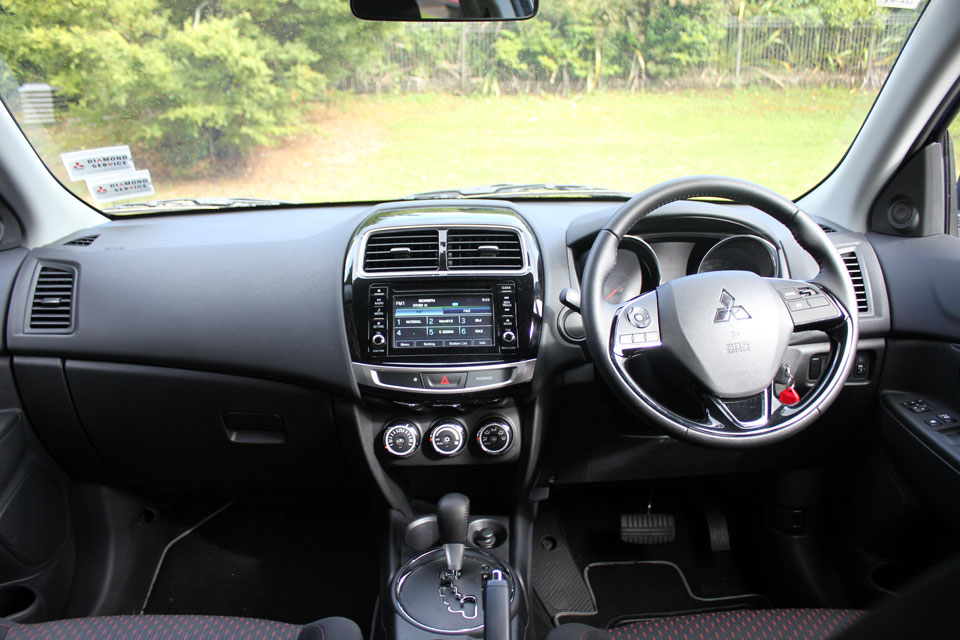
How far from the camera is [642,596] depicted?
8.61ft

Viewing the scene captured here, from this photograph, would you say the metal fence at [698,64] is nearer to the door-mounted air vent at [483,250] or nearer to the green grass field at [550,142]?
the green grass field at [550,142]

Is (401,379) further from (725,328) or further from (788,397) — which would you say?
(788,397)

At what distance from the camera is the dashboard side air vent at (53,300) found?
2.19 m

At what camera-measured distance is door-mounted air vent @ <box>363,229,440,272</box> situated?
6.68 ft

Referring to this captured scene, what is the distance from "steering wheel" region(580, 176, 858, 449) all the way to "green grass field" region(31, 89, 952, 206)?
2.60 feet

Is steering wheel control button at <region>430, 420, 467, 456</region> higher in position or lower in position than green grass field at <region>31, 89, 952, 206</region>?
lower

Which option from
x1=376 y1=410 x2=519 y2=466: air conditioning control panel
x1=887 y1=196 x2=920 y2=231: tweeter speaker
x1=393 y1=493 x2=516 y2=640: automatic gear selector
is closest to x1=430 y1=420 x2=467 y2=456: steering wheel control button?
x1=376 y1=410 x2=519 y2=466: air conditioning control panel

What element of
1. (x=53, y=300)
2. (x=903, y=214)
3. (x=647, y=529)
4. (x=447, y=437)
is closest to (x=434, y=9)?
(x=447, y=437)

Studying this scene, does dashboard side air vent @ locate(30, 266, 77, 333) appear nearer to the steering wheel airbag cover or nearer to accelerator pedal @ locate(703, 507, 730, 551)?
the steering wheel airbag cover

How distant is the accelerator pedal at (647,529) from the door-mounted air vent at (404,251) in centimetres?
147

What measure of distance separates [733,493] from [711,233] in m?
1.28

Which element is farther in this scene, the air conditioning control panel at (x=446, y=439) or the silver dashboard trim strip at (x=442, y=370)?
the air conditioning control panel at (x=446, y=439)

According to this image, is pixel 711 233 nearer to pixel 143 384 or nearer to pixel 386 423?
pixel 386 423

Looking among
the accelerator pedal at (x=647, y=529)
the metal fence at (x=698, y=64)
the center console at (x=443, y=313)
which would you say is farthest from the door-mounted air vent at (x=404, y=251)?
the accelerator pedal at (x=647, y=529)
